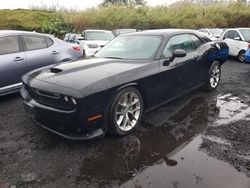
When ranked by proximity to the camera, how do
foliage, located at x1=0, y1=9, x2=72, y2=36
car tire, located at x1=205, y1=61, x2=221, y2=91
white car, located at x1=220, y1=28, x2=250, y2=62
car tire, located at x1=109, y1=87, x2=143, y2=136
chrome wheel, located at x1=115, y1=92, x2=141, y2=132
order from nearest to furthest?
car tire, located at x1=109, y1=87, x2=143, y2=136, chrome wheel, located at x1=115, y1=92, x2=141, y2=132, car tire, located at x1=205, y1=61, x2=221, y2=91, white car, located at x1=220, y1=28, x2=250, y2=62, foliage, located at x1=0, y1=9, x2=72, y2=36

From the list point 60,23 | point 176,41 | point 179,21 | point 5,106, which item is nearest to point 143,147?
point 176,41

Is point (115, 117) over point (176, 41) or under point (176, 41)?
under

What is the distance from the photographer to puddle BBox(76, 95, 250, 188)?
310cm

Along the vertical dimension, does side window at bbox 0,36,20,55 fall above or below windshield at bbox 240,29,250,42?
above

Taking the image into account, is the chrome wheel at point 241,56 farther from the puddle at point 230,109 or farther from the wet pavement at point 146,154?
the wet pavement at point 146,154

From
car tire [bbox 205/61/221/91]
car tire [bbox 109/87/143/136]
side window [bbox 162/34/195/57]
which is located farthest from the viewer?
car tire [bbox 205/61/221/91]

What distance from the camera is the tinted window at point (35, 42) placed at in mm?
6273

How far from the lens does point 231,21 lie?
24109 mm

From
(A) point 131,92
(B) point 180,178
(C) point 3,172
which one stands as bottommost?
(C) point 3,172

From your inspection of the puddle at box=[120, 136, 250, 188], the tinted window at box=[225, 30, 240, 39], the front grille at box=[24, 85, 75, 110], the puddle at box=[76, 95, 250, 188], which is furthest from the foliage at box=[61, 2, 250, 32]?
the puddle at box=[120, 136, 250, 188]

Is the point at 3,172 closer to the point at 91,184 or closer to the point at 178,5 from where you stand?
the point at 91,184

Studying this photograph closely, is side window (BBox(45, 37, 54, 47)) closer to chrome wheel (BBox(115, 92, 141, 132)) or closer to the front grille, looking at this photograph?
the front grille

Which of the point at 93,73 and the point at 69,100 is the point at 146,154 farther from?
the point at 93,73

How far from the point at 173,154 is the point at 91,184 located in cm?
124
